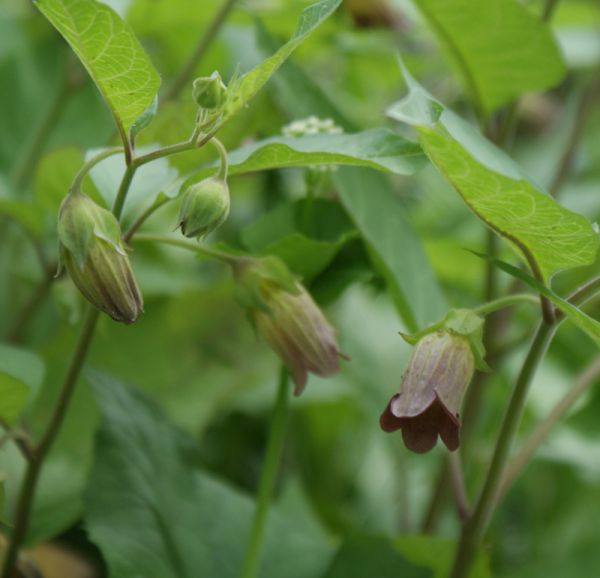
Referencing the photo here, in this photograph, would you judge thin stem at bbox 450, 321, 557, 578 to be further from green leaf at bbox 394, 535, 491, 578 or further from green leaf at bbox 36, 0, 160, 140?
green leaf at bbox 36, 0, 160, 140

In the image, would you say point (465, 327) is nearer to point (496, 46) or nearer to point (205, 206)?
point (205, 206)

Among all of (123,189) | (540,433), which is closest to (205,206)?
(123,189)

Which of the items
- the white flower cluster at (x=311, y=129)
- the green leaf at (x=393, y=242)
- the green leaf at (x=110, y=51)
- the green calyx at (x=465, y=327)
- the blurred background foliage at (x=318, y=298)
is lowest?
the blurred background foliage at (x=318, y=298)

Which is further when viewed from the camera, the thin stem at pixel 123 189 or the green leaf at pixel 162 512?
the green leaf at pixel 162 512

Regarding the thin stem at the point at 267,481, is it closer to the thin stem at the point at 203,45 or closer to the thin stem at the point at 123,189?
the thin stem at the point at 123,189

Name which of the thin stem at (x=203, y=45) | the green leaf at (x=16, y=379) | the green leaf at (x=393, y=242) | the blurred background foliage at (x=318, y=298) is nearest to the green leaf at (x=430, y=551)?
the blurred background foliage at (x=318, y=298)

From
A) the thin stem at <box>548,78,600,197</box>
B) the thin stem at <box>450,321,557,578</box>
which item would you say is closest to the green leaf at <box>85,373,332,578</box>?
the thin stem at <box>450,321,557,578</box>

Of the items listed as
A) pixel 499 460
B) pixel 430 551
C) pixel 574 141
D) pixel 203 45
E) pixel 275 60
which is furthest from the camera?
pixel 574 141
